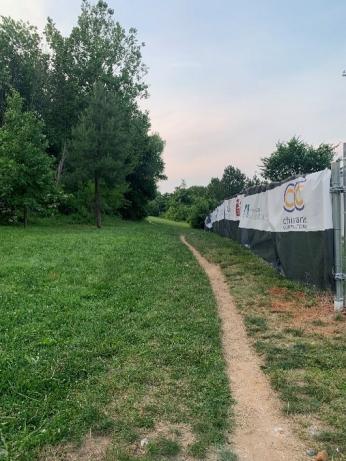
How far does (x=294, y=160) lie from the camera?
39.1 metres

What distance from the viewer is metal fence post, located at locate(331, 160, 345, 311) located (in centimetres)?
526

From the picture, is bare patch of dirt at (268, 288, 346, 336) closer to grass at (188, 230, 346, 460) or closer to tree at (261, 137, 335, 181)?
grass at (188, 230, 346, 460)

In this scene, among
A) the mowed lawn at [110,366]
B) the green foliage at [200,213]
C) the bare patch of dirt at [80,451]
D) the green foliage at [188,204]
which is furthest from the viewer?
the green foliage at [188,204]

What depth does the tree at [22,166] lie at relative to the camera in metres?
17.9

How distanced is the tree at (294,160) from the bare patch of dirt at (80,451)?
37.4 metres

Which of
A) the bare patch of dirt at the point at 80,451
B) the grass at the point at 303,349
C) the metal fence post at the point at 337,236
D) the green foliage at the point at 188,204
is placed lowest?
the bare patch of dirt at the point at 80,451

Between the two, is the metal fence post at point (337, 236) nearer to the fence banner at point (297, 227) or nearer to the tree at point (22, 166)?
the fence banner at point (297, 227)

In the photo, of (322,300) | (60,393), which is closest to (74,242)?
(322,300)

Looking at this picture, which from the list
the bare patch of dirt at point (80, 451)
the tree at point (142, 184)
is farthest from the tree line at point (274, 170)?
the bare patch of dirt at point (80, 451)

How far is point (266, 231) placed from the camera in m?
9.33

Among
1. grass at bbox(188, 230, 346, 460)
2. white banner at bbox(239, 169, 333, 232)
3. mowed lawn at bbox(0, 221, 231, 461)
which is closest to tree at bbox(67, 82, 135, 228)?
white banner at bbox(239, 169, 333, 232)

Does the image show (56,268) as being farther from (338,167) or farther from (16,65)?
(16,65)

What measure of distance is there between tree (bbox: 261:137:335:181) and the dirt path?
35683 millimetres

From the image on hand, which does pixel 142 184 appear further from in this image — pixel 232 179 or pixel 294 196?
pixel 294 196
